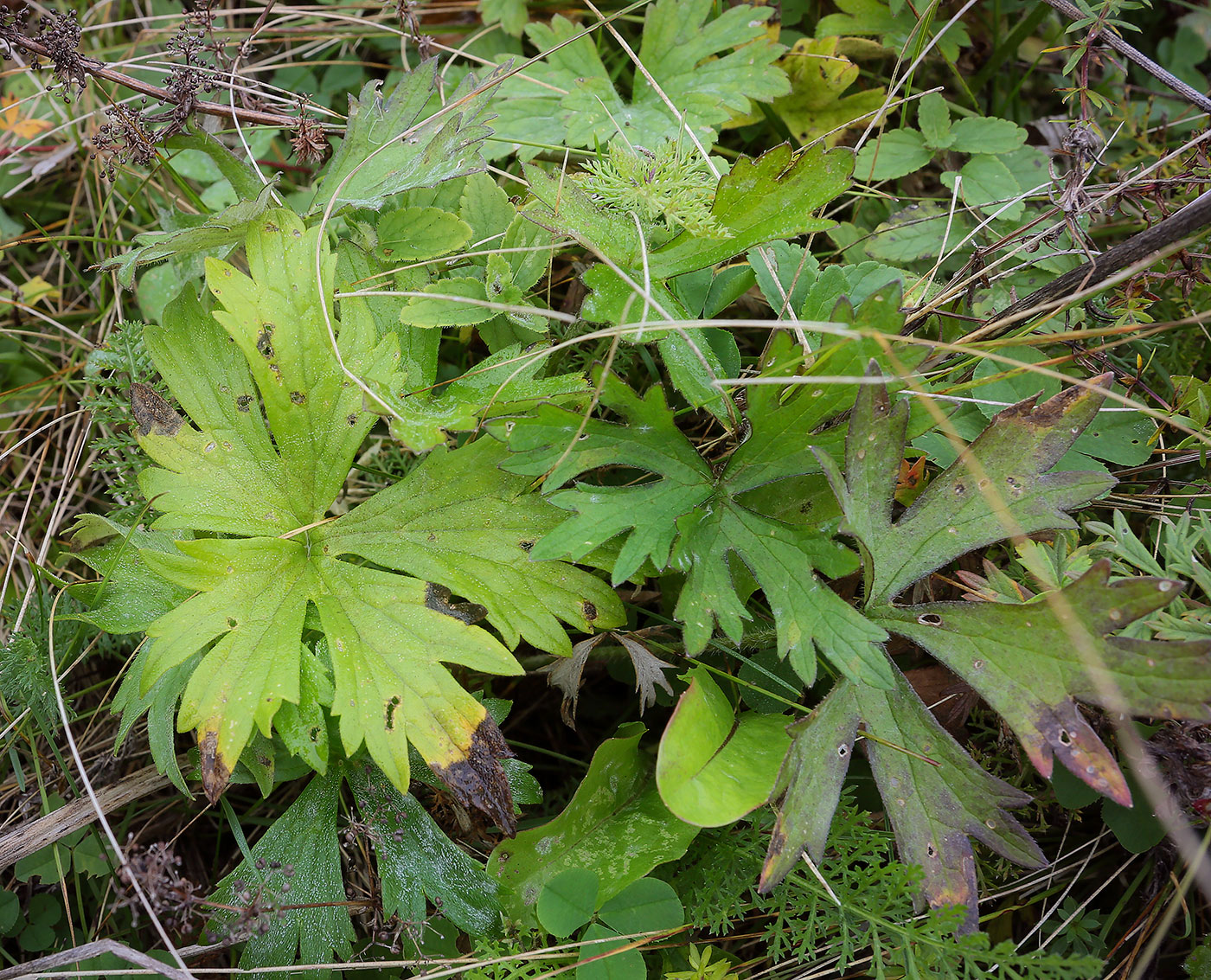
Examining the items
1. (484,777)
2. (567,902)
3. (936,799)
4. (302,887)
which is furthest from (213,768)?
(936,799)

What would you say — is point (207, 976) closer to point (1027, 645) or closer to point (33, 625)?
point (33, 625)

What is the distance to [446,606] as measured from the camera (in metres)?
1.84

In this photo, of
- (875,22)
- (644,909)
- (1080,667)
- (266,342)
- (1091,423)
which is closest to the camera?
(1080,667)

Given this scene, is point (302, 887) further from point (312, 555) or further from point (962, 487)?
point (962, 487)

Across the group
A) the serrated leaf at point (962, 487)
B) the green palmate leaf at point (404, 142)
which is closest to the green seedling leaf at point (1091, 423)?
the serrated leaf at point (962, 487)

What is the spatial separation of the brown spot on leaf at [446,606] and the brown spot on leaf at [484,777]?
0.24 meters

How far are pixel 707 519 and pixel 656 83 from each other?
4.81 feet

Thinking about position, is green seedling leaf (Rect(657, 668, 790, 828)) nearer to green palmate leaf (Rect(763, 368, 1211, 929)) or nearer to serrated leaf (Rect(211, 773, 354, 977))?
green palmate leaf (Rect(763, 368, 1211, 929))

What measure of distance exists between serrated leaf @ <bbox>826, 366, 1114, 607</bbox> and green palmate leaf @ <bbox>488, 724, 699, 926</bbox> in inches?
28.1

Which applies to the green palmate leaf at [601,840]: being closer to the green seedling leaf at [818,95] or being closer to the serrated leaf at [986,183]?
the serrated leaf at [986,183]

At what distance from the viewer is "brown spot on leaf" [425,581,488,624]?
1.83 meters

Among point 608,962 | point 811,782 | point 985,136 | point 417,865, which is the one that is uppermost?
point 985,136

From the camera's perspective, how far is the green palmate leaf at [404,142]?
6.60 ft

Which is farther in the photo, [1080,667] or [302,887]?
[302,887]
